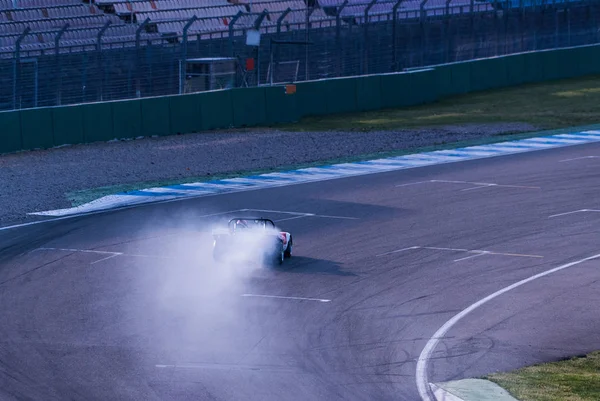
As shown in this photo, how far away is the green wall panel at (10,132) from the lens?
1170 inches

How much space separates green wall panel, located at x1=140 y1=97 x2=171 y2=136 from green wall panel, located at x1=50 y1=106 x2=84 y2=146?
84.0 inches

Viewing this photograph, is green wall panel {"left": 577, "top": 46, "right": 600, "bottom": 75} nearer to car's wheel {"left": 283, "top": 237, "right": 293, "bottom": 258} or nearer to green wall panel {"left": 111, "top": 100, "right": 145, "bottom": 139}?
green wall panel {"left": 111, "top": 100, "right": 145, "bottom": 139}

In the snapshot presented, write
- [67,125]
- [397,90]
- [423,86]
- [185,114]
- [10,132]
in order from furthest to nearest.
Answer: [423,86]
[397,90]
[185,114]
[67,125]
[10,132]

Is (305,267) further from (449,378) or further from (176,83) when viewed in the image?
(176,83)

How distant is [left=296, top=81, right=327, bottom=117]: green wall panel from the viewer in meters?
36.8

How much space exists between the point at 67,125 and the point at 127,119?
200 cm

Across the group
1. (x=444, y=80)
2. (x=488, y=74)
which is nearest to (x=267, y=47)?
(x=444, y=80)

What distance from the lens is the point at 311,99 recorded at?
37156mm

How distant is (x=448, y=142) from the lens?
105ft

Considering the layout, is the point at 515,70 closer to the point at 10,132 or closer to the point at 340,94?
the point at 340,94

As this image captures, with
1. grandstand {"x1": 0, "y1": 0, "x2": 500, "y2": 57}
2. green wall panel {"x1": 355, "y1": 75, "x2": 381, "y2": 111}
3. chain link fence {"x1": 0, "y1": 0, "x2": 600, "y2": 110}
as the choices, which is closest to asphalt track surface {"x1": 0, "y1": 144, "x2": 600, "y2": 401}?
chain link fence {"x1": 0, "y1": 0, "x2": 600, "y2": 110}

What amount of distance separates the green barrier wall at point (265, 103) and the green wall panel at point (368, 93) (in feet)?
0.12

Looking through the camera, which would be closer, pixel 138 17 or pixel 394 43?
pixel 138 17

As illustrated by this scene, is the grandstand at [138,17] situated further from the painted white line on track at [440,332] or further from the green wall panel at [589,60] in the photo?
the painted white line on track at [440,332]
